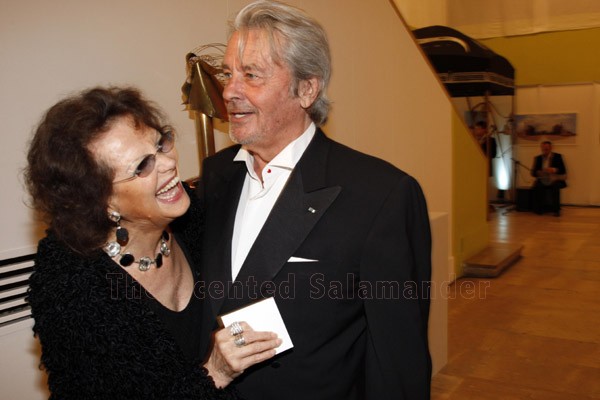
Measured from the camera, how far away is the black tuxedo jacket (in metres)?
1.59

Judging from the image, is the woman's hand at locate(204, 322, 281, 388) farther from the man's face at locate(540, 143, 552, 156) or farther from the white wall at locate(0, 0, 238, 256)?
the man's face at locate(540, 143, 552, 156)

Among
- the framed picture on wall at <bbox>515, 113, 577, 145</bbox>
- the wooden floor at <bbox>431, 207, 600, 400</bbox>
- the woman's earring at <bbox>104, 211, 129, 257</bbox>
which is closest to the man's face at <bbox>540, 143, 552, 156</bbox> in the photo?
the framed picture on wall at <bbox>515, 113, 577, 145</bbox>

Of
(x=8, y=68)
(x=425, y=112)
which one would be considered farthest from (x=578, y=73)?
(x=8, y=68)

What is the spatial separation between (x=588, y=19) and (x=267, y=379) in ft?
40.3

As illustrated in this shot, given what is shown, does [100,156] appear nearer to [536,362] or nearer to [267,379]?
[267,379]

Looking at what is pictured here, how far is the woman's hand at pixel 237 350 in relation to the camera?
4.78 feet

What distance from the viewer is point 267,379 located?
5.45 ft

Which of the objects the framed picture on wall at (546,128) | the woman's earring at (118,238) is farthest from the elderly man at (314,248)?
the framed picture on wall at (546,128)

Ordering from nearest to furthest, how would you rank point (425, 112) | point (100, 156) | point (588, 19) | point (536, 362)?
1. point (100, 156)
2. point (536, 362)
3. point (425, 112)
4. point (588, 19)

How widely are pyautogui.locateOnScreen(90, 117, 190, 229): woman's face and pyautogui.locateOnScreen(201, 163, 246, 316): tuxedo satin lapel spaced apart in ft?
0.66

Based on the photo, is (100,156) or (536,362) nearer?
(100,156)

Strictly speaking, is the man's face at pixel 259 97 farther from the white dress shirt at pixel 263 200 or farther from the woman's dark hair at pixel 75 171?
the woman's dark hair at pixel 75 171

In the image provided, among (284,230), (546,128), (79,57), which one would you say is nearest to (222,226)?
(284,230)

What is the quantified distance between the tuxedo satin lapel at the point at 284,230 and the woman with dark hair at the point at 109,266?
8.0 inches
